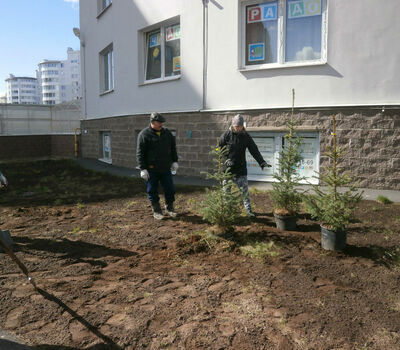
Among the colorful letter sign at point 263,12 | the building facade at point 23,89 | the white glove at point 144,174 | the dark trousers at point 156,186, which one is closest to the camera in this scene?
the white glove at point 144,174

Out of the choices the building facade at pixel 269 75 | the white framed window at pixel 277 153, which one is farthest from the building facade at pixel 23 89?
the white framed window at pixel 277 153

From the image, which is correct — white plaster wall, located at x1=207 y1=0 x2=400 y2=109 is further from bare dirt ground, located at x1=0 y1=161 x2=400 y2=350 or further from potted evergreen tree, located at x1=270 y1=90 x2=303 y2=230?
potted evergreen tree, located at x1=270 y1=90 x2=303 y2=230

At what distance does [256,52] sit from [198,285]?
7.34 meters

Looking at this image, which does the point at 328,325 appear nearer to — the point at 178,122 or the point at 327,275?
the point at 327,275

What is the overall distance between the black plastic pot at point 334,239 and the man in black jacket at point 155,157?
277 centimetres

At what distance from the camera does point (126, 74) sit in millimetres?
13242

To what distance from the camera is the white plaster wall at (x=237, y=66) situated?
7.87 metres

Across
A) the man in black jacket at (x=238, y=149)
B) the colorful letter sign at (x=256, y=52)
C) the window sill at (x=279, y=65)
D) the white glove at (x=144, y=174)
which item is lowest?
the white glove at (x=144, y=174)

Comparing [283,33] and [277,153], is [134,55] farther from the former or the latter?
[277,153]

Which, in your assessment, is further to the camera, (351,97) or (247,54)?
(247,54)

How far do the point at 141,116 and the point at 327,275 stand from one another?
31.7 feet

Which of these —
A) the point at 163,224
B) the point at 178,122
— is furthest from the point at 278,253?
the point at 178,122

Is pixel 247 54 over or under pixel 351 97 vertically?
over

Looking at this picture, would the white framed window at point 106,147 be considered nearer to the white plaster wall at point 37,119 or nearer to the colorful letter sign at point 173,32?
the colorful letter sign at point 173,32
